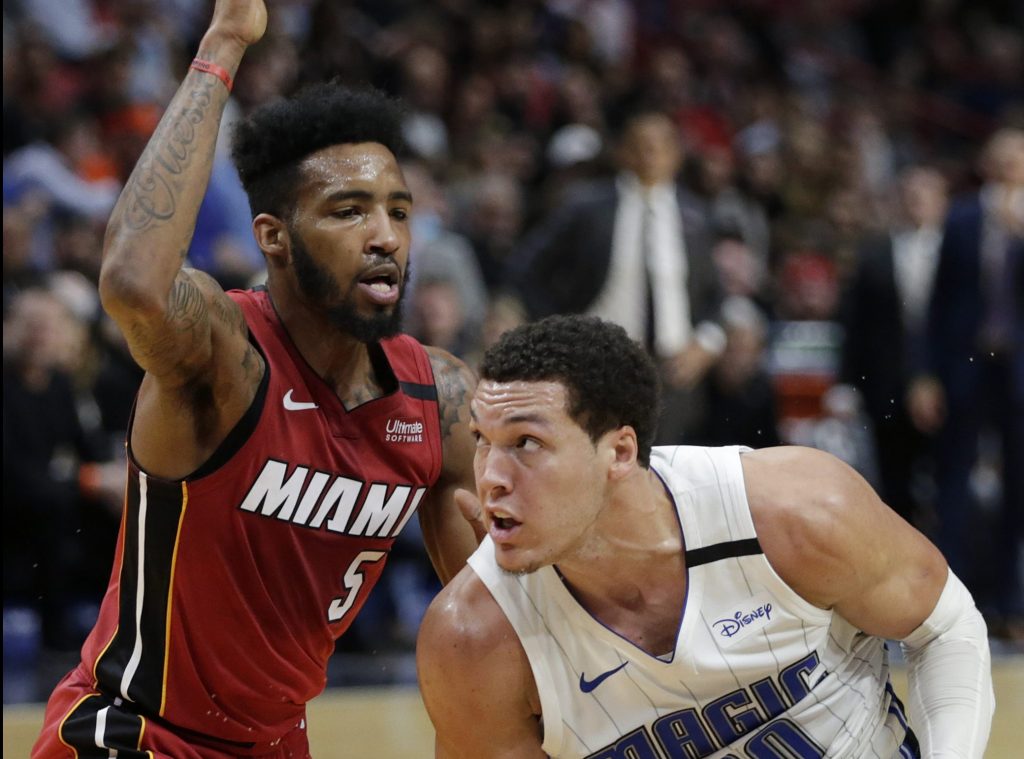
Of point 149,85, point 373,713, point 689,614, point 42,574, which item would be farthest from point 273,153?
point 149,85

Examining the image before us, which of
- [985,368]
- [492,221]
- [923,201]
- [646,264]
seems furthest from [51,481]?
[923,201]

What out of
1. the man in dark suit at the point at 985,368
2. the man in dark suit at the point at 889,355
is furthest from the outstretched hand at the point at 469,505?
the man in dark suit at the point at 889,355

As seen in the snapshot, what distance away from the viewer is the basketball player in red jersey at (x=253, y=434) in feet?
10.1

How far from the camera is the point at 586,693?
319 cm

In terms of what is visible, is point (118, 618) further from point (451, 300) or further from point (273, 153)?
point (451, 300)

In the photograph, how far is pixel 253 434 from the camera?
3197mm

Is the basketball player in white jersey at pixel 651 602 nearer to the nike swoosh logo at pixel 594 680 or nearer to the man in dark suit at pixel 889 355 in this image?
the nike swoosh logo at pixel 594 680

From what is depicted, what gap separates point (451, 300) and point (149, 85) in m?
2.84

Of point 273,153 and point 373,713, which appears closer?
point 273,153

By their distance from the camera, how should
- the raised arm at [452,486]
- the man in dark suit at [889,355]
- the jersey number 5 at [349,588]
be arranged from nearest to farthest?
the jersey number 5 at [349,588]
the raised arm at [452,486]
the man in dark suit at [889,355]

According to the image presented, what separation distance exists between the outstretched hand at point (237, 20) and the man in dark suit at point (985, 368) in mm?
5473

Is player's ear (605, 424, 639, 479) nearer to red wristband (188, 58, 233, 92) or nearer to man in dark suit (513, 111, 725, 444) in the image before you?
red wristband (188, 58, 233, 92)

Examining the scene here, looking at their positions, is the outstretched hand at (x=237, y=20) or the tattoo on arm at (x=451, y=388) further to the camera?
the tattoo on arm at (x=451, y=388)

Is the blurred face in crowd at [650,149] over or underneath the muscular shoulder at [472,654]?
→ over
